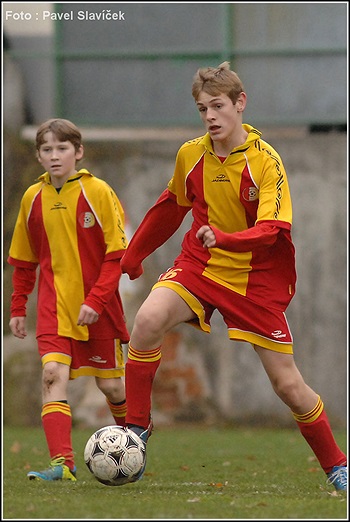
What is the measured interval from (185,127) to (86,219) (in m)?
4.60

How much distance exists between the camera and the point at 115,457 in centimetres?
541

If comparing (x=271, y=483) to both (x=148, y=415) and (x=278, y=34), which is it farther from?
(x=278, y=34)

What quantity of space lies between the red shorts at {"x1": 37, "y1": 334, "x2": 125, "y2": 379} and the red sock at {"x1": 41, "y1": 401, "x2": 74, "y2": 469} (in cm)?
30

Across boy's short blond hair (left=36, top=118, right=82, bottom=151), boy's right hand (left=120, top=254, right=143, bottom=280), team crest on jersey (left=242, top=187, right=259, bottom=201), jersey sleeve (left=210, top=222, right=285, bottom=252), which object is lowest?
boy's right hand (left=120, top=254, right=143, bottom=280)

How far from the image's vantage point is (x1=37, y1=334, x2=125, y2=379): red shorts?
6.73 m

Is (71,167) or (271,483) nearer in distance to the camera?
(271,483)

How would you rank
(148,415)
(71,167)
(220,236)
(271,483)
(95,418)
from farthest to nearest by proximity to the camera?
1. (95,418)
2. (71,167)
3. (271,483)
4. (148,415)
5. (220,236)

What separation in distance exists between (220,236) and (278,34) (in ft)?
20.6

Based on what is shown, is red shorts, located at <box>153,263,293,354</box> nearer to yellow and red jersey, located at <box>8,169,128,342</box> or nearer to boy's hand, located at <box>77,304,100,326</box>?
boy's hand, located at <box>77,304,100,326</box>

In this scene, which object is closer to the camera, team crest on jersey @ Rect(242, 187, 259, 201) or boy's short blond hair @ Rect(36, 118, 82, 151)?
team crest on jersey @ Rect(242, 187, 259, 201)

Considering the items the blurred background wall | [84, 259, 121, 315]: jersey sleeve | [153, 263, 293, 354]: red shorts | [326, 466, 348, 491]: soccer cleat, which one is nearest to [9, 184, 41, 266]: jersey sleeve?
[84, 259, 121, 315]: jersey sleeve

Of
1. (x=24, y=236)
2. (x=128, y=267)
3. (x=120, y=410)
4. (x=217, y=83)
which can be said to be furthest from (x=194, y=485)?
(x=217, y=83)

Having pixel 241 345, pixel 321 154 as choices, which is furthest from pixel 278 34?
pixel 241 345

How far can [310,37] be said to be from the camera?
36.7 ft
